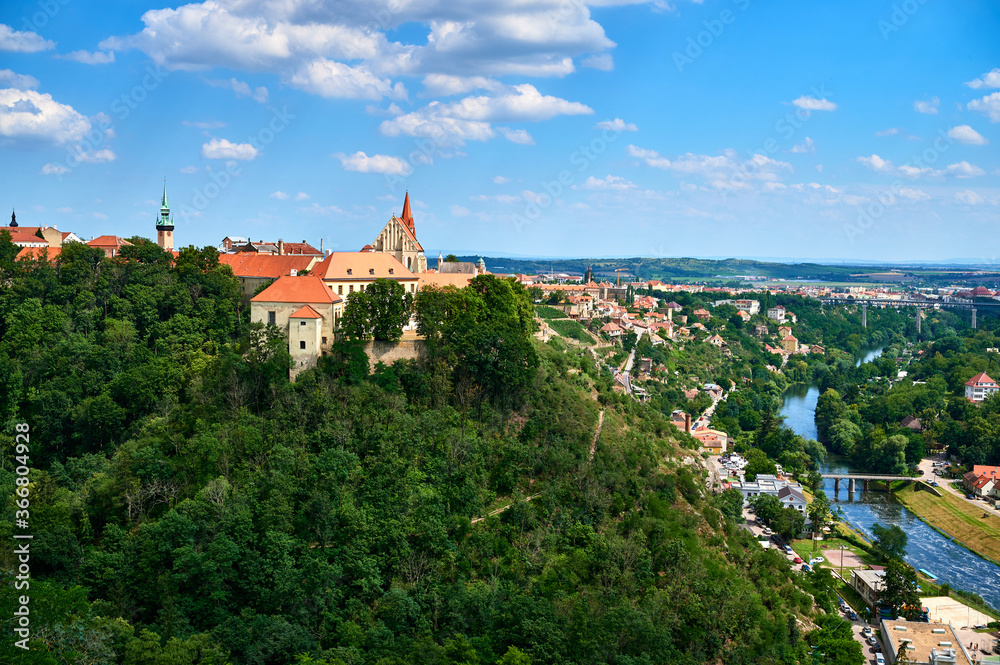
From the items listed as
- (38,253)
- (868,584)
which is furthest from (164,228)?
(868,584)

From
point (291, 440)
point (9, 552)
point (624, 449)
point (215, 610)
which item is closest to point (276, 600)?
point (215, 610)

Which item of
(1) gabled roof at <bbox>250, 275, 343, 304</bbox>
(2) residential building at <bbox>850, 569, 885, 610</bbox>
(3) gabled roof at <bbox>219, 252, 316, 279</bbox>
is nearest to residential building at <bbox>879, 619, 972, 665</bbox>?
(2) residential building at <bbox>850, 569, 885, 610</bbox>

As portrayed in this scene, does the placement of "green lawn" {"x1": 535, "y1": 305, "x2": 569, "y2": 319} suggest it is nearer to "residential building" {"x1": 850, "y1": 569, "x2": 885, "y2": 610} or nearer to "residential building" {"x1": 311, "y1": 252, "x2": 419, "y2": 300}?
"residential building" {"x1": 311, "y1": 252, "x2": 419, "y2": 300}

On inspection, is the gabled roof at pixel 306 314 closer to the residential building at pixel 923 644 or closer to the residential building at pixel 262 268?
the residential building at pixel 262 268

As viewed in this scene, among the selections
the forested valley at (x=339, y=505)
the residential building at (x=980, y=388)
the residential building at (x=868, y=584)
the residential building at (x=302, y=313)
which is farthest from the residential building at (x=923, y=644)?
the residential building at (x=980, y=388)

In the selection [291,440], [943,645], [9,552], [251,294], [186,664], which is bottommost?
[943,645]

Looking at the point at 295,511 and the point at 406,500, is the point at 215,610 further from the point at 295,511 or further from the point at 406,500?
the point at 406,500
